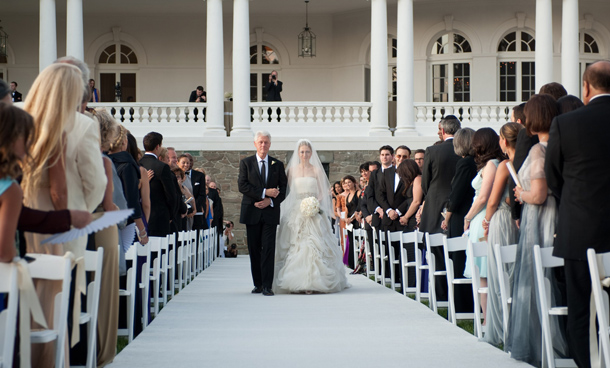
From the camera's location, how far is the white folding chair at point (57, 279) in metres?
4.71

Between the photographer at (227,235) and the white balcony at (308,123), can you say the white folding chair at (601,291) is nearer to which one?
the photographer at (227,235)

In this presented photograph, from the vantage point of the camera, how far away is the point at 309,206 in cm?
1251

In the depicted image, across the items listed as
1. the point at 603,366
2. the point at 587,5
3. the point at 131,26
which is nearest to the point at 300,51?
the point at 131,26

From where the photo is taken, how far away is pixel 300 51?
31922 mm

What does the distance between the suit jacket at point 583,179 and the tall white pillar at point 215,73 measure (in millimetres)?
22082

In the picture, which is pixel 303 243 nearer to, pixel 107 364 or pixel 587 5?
pixel 107 364

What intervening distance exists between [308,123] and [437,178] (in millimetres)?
17425

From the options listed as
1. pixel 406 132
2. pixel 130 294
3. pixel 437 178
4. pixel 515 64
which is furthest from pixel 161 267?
pixel 515 64

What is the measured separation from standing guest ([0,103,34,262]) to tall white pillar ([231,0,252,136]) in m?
23.3

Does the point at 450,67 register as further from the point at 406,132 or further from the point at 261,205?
the point at 261,205

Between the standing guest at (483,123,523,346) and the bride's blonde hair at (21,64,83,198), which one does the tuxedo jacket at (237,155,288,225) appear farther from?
the bride's blonde hair at (21,64,83,198)

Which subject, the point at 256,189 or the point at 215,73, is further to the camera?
the point at 215,73

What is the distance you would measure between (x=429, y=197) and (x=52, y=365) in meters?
6.29

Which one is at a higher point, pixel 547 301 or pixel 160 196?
pixel 160 196
